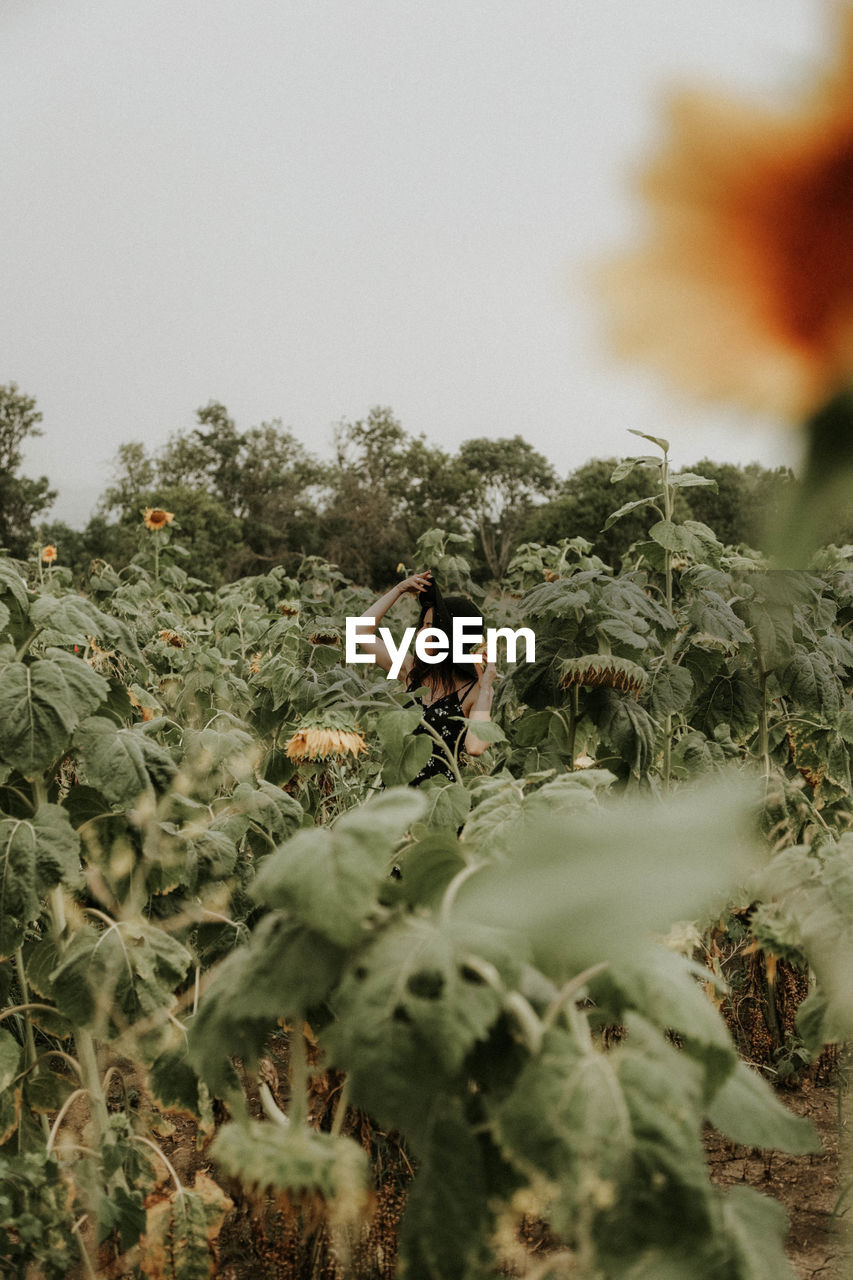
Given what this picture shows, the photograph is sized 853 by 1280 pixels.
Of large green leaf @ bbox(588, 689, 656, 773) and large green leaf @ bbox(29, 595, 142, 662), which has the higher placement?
large green leaf @ bbox(29, 595, 142, 662)

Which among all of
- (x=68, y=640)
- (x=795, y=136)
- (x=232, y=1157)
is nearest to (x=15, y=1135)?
(x=68, y=640)

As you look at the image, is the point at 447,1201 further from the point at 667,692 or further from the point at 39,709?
the point at 667,692

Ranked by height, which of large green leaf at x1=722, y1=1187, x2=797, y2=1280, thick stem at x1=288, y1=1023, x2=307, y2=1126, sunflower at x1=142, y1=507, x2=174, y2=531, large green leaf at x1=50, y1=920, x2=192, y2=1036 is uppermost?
sunflower at x1=142, y1=507, x2=174, y2=531

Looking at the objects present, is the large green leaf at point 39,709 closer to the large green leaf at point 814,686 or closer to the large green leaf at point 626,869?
the large green leaf at point 626,869

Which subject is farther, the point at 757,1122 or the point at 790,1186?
the point at 790,1186

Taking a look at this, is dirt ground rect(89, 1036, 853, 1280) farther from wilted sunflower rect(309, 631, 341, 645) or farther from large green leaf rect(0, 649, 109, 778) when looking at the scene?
wilted sunflower rect(309, 631, 341, 645)

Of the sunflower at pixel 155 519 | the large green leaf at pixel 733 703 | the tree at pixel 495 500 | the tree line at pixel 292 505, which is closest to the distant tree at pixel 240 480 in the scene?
the tree line at pixel 292 505

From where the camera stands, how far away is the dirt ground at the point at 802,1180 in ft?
5.54

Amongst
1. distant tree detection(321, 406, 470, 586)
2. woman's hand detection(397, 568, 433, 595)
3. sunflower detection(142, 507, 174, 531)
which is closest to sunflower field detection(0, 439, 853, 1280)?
woman's hand detection(397, 568, 433, 595)

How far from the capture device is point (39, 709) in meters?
1.17

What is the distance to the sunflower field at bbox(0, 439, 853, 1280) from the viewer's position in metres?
0.47

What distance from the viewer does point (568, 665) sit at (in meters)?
1.75

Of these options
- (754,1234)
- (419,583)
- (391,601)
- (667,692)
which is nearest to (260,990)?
(754,1234)

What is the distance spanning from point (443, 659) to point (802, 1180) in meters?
1.57
